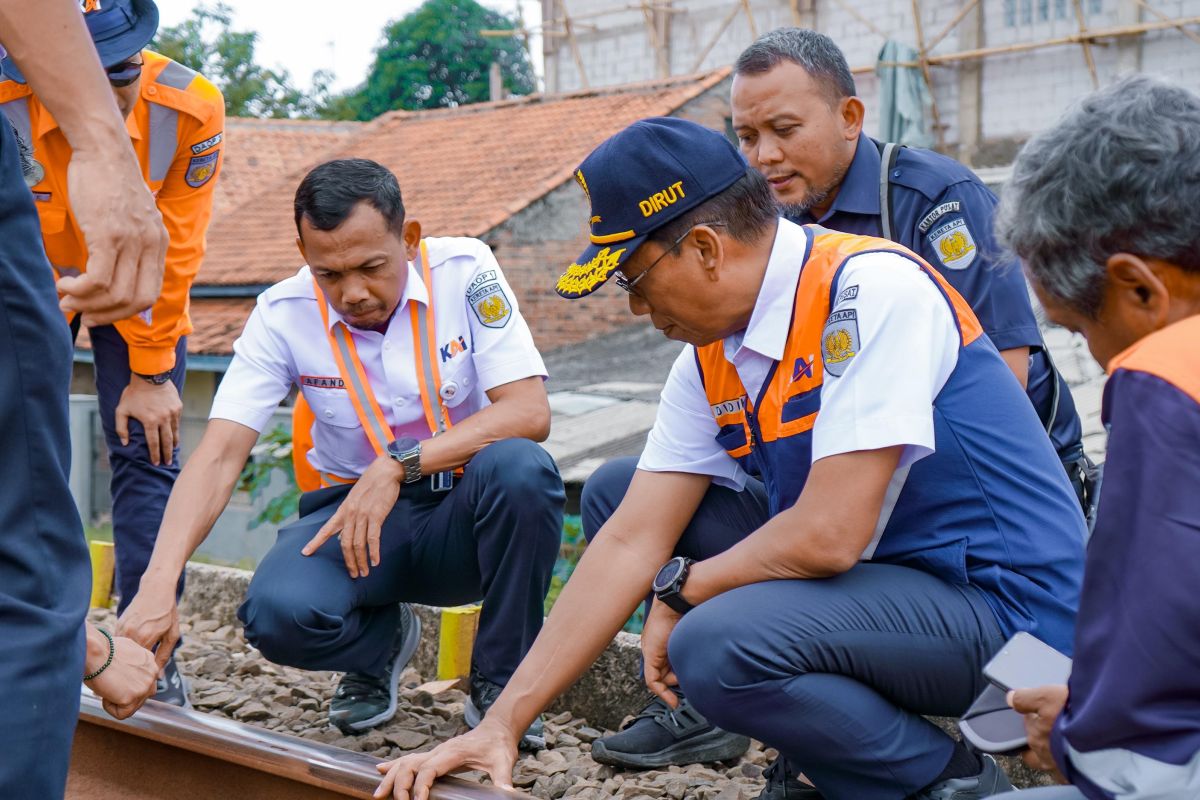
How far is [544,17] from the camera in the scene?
25.4 metres

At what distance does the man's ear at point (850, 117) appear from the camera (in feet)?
12.3

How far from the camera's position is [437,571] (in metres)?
3.78

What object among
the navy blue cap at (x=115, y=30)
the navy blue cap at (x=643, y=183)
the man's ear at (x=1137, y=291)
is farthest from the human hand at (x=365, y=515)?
the man's ear at (x=1137, y=291)

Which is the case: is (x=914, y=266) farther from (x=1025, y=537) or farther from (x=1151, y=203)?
(x=1151, y=203)

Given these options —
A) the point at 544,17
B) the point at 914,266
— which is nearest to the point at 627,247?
the point at 914,266

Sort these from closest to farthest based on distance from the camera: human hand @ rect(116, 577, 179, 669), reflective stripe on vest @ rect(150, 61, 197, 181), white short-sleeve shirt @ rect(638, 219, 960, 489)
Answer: white short-sleeve shirt @ rect(638, 219, 960, 489) → human hand @ rect(116, 577, 179, 669) → reflective stripe on vest @ rect(150, 61, 197, 181)

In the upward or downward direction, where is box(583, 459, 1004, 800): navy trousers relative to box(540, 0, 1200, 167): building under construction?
upward

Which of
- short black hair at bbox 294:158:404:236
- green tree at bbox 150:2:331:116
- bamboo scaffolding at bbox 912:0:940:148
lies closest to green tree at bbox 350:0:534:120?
green tree at bbox 150:2:331:116

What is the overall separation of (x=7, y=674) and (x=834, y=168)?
8.71 feet

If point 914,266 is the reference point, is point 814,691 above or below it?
below

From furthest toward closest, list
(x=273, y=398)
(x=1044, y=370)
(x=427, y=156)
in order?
1. (x=427, y=156)
2. (x=273, y=398)
3. (x=1044, y=370)

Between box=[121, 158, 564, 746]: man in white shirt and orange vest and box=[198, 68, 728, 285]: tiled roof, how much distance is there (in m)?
9.86

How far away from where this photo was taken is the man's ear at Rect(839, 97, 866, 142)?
374 cm

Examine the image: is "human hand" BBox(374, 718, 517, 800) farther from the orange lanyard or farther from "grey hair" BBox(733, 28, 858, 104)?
"grey hair" BBox(733, 28, 858, 104)
